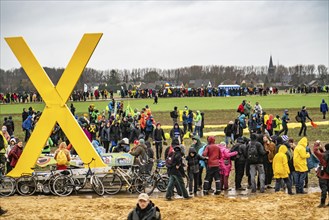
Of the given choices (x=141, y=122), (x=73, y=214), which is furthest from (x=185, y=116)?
(x=73, y=214)

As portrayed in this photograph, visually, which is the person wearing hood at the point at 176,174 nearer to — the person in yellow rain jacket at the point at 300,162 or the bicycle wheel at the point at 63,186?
the bicycle wheel at the point at 63,186

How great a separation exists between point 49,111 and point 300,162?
301 inches

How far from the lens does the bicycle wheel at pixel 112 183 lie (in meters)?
15.6

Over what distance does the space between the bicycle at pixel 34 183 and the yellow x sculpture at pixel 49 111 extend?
579mm

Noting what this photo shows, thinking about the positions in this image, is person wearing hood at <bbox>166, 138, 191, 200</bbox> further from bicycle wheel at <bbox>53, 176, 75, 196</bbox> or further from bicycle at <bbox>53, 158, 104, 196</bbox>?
bicycle wheel at <bbox>53, 176, 75, 196</bbox>

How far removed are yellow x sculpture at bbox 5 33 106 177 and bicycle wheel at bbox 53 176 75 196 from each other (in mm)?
957

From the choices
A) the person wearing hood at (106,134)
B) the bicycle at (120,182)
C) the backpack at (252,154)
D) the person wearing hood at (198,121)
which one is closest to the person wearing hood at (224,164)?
the backpack at (252,154)

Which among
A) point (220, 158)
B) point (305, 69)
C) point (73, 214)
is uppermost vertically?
point (305, 69)

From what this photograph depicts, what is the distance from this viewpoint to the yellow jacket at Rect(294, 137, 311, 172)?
14812 millimetres

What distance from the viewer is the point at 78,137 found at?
16203mm

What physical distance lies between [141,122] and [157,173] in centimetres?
1242

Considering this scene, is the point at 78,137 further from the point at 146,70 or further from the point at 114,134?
the point at 146,70

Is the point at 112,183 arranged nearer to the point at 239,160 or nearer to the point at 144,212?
the point at 239,160

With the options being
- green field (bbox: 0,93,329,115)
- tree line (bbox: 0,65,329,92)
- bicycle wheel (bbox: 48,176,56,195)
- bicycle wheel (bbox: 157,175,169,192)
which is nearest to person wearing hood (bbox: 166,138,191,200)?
bicycle wheel (bbox: 157,175,169,192)
